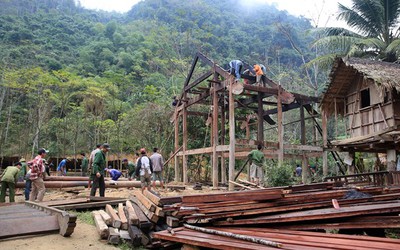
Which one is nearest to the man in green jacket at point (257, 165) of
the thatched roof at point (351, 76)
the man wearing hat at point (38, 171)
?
the thatched roof at point (351, 76)

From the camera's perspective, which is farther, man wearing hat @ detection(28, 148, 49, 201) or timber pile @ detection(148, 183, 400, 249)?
man wearing hat @ detection(28, 148, 49, 201)

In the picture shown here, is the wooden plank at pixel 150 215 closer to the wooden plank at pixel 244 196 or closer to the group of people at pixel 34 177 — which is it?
the wooden plank at pixel 244 196

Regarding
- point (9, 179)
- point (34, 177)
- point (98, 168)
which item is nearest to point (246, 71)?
point (98, 168)

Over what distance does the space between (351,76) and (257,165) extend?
6.58 meters

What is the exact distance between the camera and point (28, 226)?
19.1ft

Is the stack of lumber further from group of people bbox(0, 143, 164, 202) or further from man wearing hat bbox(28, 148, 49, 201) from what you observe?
man wearing hat bbox(28, 148, 49, 201)

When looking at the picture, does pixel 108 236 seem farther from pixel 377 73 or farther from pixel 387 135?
pixel 377 73

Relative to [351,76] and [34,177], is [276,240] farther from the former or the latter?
[351,76]

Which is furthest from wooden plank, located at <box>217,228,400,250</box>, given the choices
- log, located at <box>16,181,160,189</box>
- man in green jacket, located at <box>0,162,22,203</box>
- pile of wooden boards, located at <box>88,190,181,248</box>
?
log, located at <box>16,181,160,189</box>

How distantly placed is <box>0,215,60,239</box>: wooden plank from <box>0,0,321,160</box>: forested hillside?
1399 cm

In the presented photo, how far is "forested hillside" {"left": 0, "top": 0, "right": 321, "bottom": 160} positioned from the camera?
25.1m

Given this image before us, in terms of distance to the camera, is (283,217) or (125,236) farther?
(125,236)

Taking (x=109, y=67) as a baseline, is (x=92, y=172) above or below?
below

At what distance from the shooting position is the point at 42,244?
212 inches
